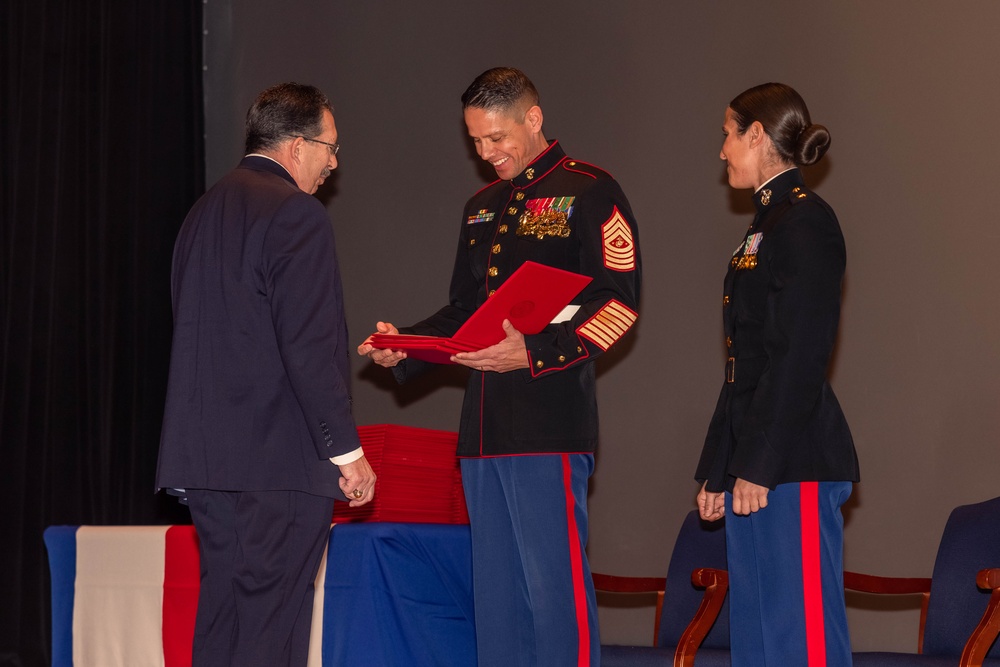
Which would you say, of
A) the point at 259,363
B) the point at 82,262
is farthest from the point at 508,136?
the point at 82,262

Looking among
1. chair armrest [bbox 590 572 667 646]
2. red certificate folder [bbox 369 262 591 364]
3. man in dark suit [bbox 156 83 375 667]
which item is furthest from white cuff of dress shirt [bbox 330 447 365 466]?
chair armrest [bbox 590 572 667 646]

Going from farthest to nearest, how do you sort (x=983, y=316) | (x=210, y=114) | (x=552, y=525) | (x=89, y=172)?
1. (x=210, y=114)
2. (x=89, y=172)
3. (x=983, y=316)
4. (x=552, y=525)

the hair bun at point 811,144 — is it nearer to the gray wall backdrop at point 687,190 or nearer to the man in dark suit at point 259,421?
→ the man in dark suit at point 259,421

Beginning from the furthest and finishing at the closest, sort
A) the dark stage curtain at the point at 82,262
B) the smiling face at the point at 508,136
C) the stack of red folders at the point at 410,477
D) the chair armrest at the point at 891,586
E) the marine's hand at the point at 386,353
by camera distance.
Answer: the dark stage curtain at the point at 82,262 < the stack of red folders at the point at 410,477 < the chair armrest at the point at 891,586 < the smiling face at the point at 508,136 < the marine's hand at the point at 386,353

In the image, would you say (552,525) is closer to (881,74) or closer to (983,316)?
(983,316)

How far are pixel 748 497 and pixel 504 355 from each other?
0.68 m

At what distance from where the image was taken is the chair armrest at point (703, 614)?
291cm

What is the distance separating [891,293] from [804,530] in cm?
170

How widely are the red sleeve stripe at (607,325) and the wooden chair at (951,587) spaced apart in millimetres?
814

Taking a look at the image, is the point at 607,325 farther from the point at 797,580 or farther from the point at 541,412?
the point at 797,580

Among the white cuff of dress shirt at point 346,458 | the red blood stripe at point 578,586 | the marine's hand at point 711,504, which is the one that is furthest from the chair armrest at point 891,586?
the white cuff of dress shirt at point 346,458

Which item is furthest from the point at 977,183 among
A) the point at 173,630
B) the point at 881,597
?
the point at 173,630

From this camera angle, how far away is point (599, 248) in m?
2.73

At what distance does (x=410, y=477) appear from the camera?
11.0ft
